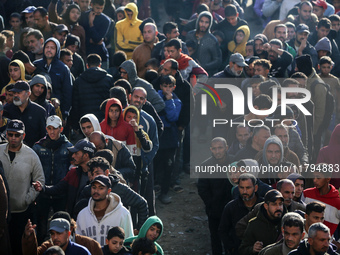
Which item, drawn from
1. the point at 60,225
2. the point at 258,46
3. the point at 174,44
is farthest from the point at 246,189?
the point at 258,46

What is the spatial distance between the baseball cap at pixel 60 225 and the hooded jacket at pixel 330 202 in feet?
11.5

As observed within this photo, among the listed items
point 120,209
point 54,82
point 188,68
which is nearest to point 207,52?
point 188,68

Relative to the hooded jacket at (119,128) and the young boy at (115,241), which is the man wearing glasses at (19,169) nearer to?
the hooded jacket at (119,128)

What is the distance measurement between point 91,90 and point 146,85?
36.9 inches

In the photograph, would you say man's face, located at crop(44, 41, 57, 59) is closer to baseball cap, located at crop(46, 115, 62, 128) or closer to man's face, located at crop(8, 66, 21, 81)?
man's face, located at crop(8, 66, 21, 81)

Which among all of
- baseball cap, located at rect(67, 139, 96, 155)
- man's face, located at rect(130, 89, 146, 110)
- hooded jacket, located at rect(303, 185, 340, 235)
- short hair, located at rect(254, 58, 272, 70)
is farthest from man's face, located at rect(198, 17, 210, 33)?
baseball cap, located at rect(67, 139, 96, 155)

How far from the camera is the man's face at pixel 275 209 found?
370 inches

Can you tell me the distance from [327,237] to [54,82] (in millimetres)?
6186

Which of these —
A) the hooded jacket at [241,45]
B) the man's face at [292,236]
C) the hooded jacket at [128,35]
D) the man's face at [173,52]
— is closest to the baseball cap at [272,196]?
the man's face at [292,236]

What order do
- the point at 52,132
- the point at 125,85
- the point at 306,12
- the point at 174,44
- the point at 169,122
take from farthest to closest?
1. the point at 306,12
2. the point at 174,44
3. the point at 169,122
4. the point at 125,85
5. the point at 52,132

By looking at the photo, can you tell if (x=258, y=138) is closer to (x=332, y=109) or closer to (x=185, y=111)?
(x=185, y=111)

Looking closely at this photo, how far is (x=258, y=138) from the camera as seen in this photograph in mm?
11414

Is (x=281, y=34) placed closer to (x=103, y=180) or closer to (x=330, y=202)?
(x=330, y=202)

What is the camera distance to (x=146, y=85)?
41.9 ft
